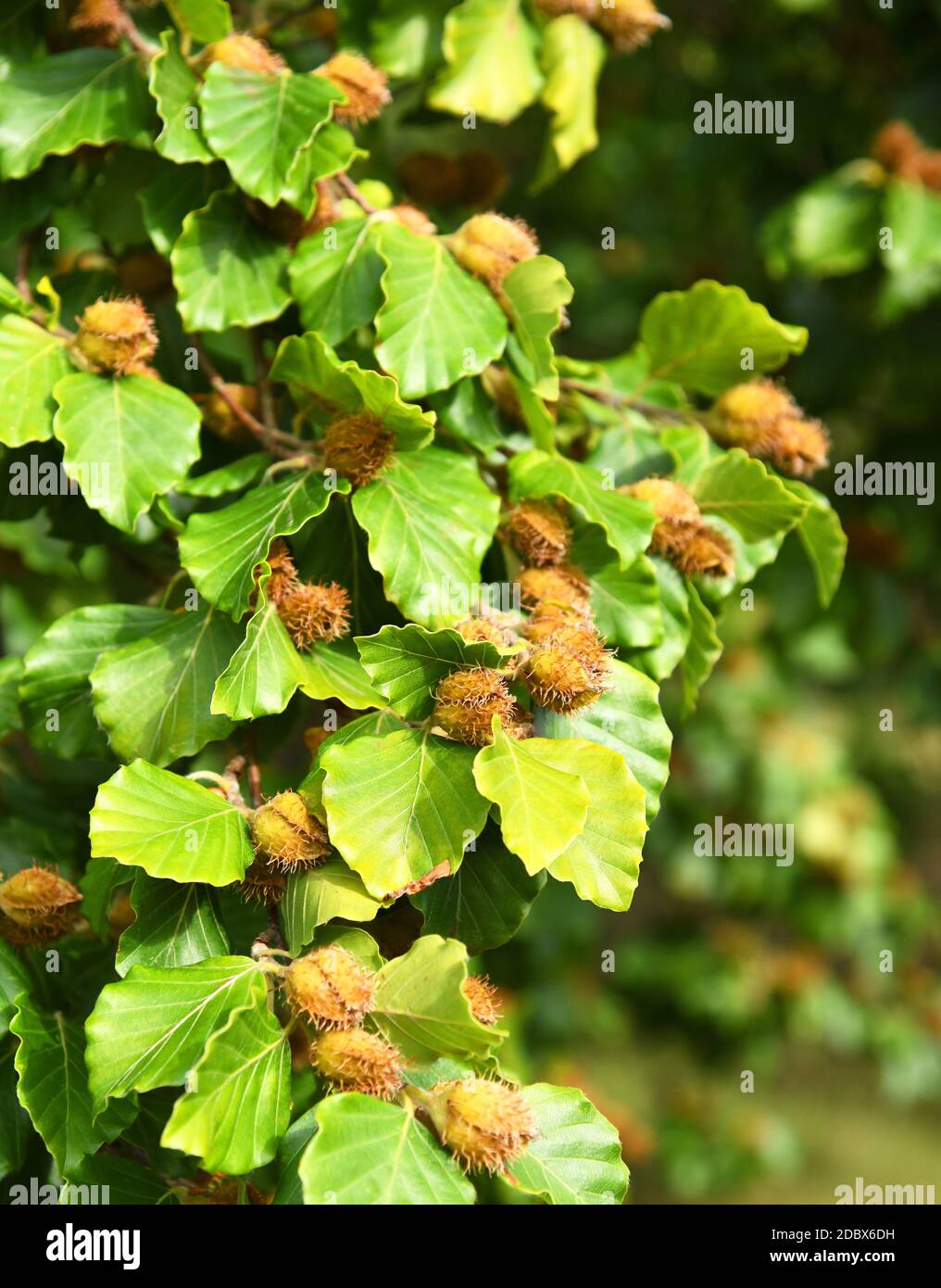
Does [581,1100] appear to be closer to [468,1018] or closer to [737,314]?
[468,1018]

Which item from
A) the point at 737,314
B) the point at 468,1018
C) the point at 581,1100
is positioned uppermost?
the point at 737,314

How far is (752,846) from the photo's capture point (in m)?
3.89

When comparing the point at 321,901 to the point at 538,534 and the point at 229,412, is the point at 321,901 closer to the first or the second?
the point at 538,534

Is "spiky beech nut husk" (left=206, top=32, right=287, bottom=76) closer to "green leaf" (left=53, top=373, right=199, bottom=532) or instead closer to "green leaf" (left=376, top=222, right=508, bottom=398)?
"green leaf" (left=376, top=222, right=508, bottom=398)

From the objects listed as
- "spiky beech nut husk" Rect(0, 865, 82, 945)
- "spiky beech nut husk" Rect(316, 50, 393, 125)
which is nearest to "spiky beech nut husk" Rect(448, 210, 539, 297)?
"spiky beech nut husk" Rect(316, 50, 393, 125)

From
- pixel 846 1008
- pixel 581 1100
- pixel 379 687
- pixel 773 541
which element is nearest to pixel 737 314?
pixel 773 541

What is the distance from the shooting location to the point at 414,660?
1.10m

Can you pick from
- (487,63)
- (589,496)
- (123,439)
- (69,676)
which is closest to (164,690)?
(69,676)

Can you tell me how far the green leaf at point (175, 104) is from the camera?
129 centimetres

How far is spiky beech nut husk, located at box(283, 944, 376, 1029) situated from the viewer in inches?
39.9

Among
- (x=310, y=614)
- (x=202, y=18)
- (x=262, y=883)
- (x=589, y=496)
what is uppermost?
(x=202, y=18)

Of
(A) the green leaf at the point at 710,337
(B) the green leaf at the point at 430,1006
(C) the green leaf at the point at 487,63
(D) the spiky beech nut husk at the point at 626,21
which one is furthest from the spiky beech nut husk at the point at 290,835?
(D) the spiky beech nut husk at the point at 626,21

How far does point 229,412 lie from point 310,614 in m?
0.33

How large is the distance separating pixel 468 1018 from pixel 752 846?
10.1 ft
